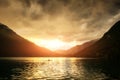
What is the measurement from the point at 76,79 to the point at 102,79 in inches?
418

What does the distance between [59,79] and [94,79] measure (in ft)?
46.5

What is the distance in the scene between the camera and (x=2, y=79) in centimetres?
6906

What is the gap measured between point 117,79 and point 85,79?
12940 mm

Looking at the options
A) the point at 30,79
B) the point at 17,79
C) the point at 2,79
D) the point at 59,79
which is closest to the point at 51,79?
the point at 59,79

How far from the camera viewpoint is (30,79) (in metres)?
71.6

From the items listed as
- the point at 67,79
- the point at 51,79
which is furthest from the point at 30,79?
the point at 67,79

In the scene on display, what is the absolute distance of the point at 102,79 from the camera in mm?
71750

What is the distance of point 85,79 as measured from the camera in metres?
71.6

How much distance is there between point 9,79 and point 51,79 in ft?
55.4

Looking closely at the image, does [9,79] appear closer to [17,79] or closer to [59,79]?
[17,79]

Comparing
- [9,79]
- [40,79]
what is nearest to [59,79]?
[40,79]

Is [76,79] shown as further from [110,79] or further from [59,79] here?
[110,79]

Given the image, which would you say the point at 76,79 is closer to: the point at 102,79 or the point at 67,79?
the point at 67,79

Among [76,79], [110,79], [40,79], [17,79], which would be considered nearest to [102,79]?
[110,79]
